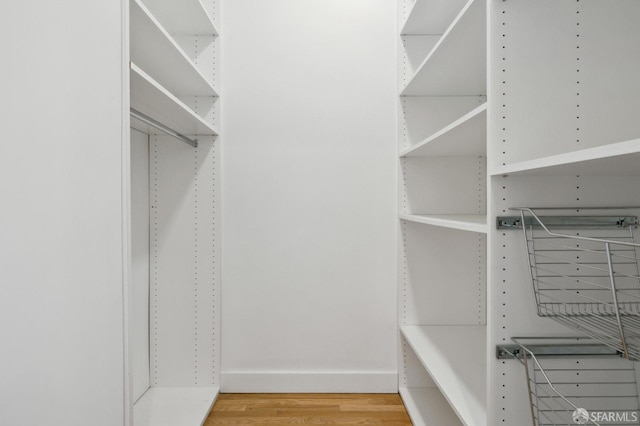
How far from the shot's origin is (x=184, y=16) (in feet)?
5.61

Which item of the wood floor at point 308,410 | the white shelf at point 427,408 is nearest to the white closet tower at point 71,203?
the wood floor at point 308,410

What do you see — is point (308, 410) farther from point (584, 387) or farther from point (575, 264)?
point (575, 264)

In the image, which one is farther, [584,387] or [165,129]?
[165,129]

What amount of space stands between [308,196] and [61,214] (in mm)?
1288

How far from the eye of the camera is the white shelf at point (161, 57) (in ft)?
3.65

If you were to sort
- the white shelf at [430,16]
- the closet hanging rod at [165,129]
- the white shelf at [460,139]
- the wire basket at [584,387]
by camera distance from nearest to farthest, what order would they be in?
the wire basket at [584,387]
the white shelf at [460,139]
the closet hanging rod at [165,129]
the white shelf at [430,16]

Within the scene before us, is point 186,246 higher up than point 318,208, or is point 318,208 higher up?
point 318,208

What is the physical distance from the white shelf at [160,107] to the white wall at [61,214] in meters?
0.16

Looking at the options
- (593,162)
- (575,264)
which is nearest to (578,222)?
(575,264)

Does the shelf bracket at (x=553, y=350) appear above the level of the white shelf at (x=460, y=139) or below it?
below

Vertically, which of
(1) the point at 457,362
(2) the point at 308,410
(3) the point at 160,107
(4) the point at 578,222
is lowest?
(2) the point at 308,410

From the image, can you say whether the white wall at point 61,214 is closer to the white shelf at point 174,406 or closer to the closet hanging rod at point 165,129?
the closet hanging rod at point 165,129

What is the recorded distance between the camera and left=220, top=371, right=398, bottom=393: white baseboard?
6.38 feet

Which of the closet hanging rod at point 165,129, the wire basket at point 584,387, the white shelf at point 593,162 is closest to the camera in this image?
the white shelf at point 593,162
